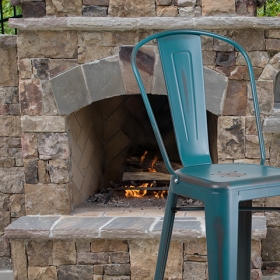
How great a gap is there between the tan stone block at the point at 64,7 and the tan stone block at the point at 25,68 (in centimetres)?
30

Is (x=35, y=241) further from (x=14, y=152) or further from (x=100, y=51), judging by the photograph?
(x=100, y=51)

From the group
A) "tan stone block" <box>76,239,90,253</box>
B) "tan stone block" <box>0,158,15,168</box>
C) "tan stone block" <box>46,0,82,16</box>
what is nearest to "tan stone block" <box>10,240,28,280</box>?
"tan stone block" <box>76,239,90,253</box>

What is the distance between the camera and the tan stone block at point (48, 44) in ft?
8.83

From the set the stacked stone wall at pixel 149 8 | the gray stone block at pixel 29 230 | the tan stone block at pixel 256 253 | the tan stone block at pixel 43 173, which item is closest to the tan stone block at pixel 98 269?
the gray stone block at pixel 29 230

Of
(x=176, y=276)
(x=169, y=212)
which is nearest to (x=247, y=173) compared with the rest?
(x=169, y=212)

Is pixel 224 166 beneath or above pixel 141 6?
beneath

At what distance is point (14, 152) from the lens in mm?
3068

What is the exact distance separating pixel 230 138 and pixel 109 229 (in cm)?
86

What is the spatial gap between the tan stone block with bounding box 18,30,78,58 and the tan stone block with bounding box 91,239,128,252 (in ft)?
3.44

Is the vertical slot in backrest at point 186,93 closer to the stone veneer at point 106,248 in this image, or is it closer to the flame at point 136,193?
the stone veneer at point 106,248

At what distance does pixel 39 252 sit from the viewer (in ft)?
8.75

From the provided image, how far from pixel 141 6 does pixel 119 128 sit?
1196 mm

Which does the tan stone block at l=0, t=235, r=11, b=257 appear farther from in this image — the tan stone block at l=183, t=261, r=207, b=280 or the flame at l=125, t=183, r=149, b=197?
the tan stone block at l=183, t=261, r=207, b=280

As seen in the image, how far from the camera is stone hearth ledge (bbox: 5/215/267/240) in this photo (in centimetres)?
252
